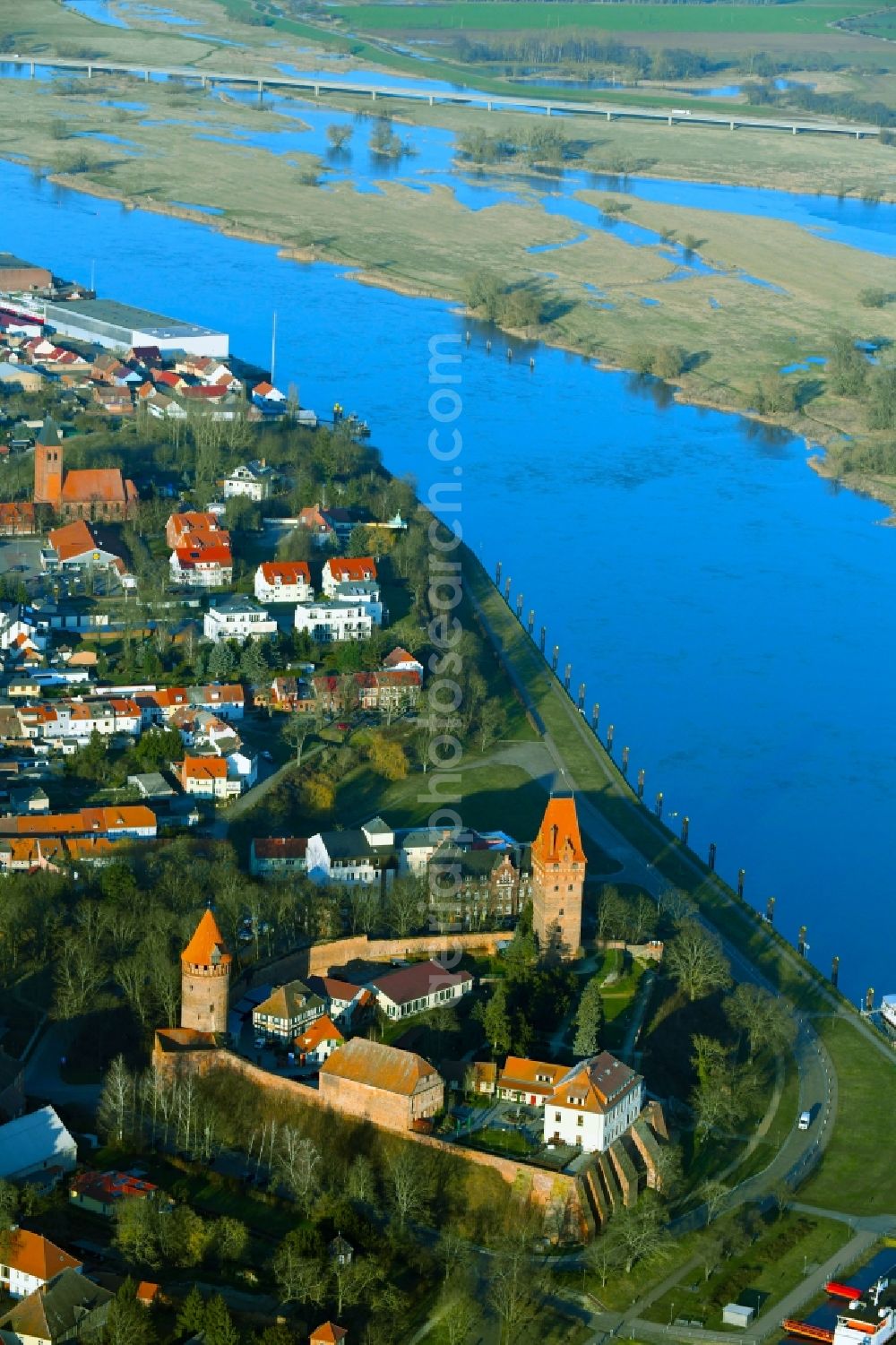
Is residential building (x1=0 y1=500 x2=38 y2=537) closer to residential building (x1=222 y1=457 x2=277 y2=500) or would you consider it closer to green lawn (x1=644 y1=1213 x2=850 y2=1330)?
residential building (x1=222 y1=457 x2=277 y2=500)

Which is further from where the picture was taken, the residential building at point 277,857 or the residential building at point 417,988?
the residential building at point 277,857

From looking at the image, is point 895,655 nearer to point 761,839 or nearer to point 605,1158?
point 761,839

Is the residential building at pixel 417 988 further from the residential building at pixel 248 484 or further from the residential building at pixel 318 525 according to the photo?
the residential building at pixel 248 484

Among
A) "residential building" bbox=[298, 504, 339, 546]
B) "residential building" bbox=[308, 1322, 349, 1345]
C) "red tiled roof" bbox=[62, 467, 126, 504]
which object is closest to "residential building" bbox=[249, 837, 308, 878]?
"residential building" bbox=[308, 1322, 349, 1345]

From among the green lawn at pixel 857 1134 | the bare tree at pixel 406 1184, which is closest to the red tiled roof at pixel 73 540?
the green lawn at pixel 857 1134

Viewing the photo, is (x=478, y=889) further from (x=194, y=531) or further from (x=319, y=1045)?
(x=194, y=531)

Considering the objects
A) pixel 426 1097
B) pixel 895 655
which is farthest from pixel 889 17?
pixel 426 1097
